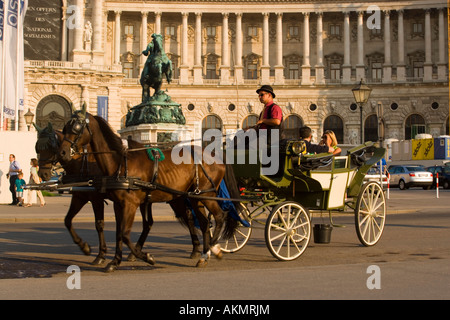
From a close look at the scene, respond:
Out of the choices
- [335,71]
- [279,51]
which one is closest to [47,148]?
[279,51]

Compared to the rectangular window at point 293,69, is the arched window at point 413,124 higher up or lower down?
lower down

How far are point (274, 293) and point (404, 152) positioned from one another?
4674cm

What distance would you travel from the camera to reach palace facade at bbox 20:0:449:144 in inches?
2422

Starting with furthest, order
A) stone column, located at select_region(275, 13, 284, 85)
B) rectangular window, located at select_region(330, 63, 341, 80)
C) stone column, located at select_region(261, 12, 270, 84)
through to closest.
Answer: rectangular window, located at select_region(330, 63, 341, 80), stone column, located at select_region(261, 12, 270, 84), stone column, located at select_region(275, 13, 284, 85)

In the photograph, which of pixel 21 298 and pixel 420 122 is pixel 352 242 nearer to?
pixel 21 298

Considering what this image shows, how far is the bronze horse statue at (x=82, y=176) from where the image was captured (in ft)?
29.2

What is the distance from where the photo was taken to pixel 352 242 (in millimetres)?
12211

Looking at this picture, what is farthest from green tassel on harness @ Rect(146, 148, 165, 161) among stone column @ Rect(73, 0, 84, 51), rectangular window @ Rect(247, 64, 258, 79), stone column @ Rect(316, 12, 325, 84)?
rectangular window @ Rect(247, 64, 258, 79)

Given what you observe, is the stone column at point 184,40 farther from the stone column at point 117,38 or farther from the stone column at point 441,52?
the stone column at point 441,52

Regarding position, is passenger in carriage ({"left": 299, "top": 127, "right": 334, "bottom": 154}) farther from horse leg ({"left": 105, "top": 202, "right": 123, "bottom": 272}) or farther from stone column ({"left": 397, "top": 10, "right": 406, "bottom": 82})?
stone column ({"left": 397, "top": 10, "right": 406, "bottom": 82})

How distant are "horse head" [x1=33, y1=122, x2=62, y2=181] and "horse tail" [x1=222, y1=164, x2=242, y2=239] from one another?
271 cm

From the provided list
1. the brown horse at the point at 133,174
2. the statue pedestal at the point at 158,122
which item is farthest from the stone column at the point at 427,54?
the brown horse at the point at 133,174

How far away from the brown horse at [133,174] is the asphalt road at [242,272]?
56 centimetres

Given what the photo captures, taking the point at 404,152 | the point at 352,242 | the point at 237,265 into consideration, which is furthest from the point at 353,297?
the point at 404,152
